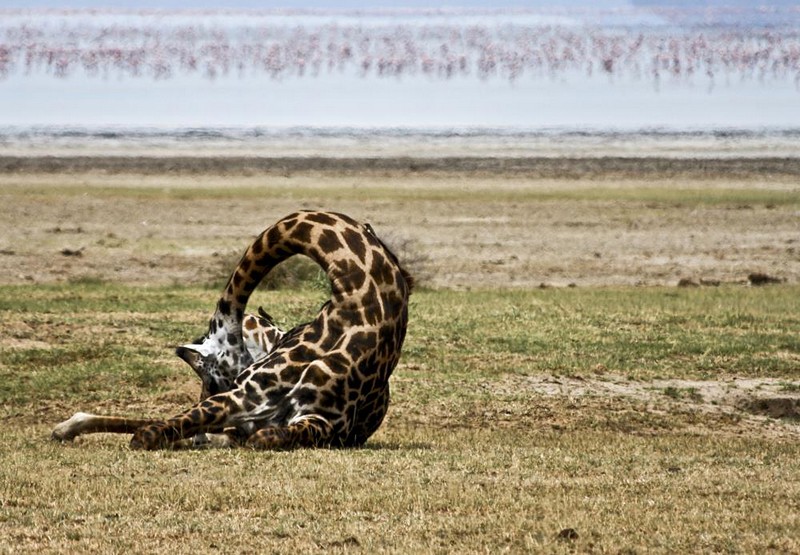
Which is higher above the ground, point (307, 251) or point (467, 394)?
point (307, 251)

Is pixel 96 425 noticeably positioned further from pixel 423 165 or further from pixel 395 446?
pixel 423 165

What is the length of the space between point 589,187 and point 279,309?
105ft

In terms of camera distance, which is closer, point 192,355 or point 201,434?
point 201,434

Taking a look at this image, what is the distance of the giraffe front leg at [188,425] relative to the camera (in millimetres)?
10695

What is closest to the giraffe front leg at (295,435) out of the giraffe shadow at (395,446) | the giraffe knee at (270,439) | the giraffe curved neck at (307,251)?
the giraffe knee at (270,439)

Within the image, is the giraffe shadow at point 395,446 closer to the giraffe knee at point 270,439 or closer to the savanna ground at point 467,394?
the savanna ground at point 467,394

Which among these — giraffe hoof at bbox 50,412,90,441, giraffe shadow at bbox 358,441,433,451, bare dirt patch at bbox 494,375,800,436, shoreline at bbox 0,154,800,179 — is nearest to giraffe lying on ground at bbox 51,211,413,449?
giraffe shadow at bbox 358,441,433,451

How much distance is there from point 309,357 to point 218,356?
0.75 meters

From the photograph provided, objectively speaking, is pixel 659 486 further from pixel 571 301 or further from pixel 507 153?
pixel 507 153

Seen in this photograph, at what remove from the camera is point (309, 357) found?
10914 millimetres

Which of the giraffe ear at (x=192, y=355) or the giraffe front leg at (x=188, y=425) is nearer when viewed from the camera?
the giraffe front leg at (x=188, y=425)

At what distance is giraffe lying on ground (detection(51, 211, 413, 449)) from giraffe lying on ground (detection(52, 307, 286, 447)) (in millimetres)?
71

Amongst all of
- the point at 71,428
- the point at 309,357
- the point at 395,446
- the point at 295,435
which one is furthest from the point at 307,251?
the point at 71,428

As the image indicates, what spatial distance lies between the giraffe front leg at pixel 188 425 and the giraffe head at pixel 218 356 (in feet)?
1.29
